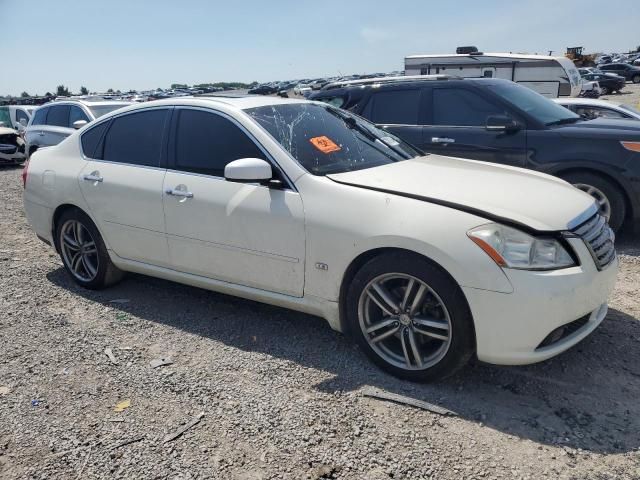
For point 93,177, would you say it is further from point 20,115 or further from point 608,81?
point 608,81

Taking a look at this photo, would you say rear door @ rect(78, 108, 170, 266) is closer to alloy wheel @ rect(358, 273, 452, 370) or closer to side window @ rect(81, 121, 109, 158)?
side window @ rect(81, 121, 109, 158)

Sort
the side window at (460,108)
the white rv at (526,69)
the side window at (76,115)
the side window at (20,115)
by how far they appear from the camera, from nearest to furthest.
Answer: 1. the side window at (460,108)
2. the side window at (76,115)
3. the white rv at (526,69)
4. the side window at (20,115)

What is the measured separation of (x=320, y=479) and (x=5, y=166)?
15051 millimetres

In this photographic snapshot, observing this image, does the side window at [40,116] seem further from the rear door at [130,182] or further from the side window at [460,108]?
the side window at [460,108]

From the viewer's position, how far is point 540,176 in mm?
3902

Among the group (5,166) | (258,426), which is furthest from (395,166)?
(5,166)

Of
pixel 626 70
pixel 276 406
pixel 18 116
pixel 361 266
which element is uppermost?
pixel 626 70

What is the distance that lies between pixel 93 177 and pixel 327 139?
79.8 inches

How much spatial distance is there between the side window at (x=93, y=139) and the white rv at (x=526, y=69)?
993 cm

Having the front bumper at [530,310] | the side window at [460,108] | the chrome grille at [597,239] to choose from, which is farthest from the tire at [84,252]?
the side window at [460,108]

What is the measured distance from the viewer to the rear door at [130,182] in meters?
4.20

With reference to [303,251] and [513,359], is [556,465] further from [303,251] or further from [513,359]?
[303,251]

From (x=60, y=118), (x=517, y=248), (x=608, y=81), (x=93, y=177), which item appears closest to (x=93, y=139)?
(x=93, y=177)

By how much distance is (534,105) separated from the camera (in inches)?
255
